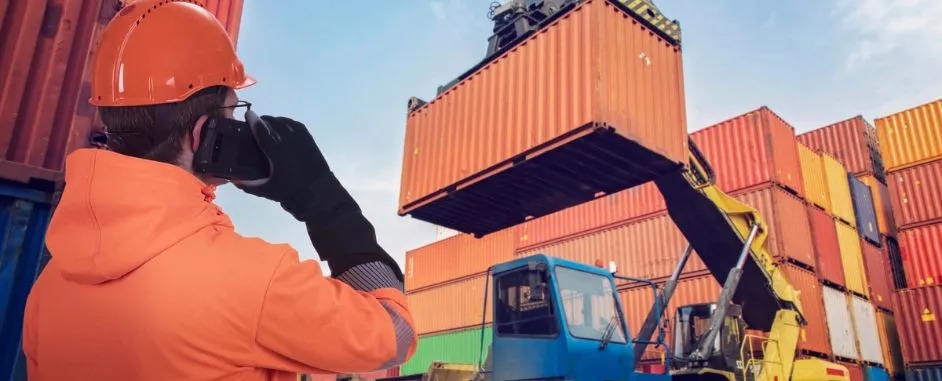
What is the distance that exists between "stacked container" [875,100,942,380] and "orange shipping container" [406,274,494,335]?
41.9 feet

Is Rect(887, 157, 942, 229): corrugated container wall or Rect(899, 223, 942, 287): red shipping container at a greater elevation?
Rect(887, 157, 942, 229): corrugated container wall

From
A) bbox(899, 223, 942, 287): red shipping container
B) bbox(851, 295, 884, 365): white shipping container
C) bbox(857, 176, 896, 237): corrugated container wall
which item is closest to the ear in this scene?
Answer: bbox(851, 295, 884, 365): white shipping container

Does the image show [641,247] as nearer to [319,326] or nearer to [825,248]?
[825,248]

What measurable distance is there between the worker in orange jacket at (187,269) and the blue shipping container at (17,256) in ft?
8.61

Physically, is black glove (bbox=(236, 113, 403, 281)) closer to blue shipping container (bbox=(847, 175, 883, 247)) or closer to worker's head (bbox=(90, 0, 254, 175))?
worker's head (bbox=(90, 0, 254, 175))

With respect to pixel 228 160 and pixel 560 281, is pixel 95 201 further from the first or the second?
pixel 560 281

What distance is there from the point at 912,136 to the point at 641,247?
9.55 meters

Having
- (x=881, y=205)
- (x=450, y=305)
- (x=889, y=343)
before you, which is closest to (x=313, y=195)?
(x=889, y=343)

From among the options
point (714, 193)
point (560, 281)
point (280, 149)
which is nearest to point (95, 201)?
point (280, 149)

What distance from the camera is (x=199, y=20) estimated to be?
57.9 inches

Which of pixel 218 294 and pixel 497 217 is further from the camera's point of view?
pixel 497 217

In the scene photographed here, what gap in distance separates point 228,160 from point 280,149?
11 cm

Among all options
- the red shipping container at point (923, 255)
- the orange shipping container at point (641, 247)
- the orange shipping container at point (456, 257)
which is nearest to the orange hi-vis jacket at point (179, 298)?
the orange shipping container at point (641, 247)

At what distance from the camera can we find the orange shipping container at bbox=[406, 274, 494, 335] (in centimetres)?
2239
